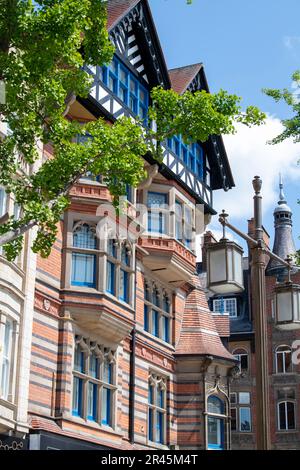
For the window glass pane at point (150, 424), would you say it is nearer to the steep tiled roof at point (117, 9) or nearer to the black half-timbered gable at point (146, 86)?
the black half-timbered gable at point (146, 86)

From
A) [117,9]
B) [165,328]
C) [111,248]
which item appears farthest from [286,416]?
[117,9]

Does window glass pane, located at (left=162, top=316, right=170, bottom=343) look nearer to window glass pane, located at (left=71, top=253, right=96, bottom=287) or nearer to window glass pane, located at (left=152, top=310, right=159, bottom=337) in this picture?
window glass pane, located at (left=152, top=310, right=159, bottom=337)

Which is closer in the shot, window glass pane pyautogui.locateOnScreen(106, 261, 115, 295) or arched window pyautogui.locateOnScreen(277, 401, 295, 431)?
window glass pane pyautogui.locateOnScreen(106, 261, 115, 295)

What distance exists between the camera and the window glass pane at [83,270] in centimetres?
2423

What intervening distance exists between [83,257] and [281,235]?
32311mm

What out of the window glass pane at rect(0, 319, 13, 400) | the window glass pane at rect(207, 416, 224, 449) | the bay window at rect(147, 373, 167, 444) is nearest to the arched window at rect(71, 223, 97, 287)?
the window glass pane at rect(0, 319, 13, 400)

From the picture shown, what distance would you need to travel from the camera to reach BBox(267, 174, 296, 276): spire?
5275 centimetres

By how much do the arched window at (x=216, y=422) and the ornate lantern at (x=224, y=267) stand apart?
16938 millimetres

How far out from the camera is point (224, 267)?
13.8 meters

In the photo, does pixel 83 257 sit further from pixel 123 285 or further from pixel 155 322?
pixel 155 322

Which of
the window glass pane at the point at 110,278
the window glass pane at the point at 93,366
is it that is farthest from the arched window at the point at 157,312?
the window glass pane at the point at 93,366

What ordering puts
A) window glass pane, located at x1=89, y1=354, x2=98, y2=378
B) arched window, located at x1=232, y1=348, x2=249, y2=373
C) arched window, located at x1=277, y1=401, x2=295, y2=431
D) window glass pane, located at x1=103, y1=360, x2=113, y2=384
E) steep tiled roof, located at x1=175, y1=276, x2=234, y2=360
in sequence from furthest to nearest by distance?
arched window, located at x1=232, y1=348, x2=249, y2=373, arched window, located at x1=277, y1=401, x2=295, y2=431, steep tiled roof, located at x1=175, y1=276, x2=234, y2=360, window glass pane, located at x1=103, y1=360, x2=113, y2=384, window glass pane, located at x1=89, y1=354, x2=98, y2=378

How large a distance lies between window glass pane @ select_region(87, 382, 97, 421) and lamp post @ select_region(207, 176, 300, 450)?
1052 cm
